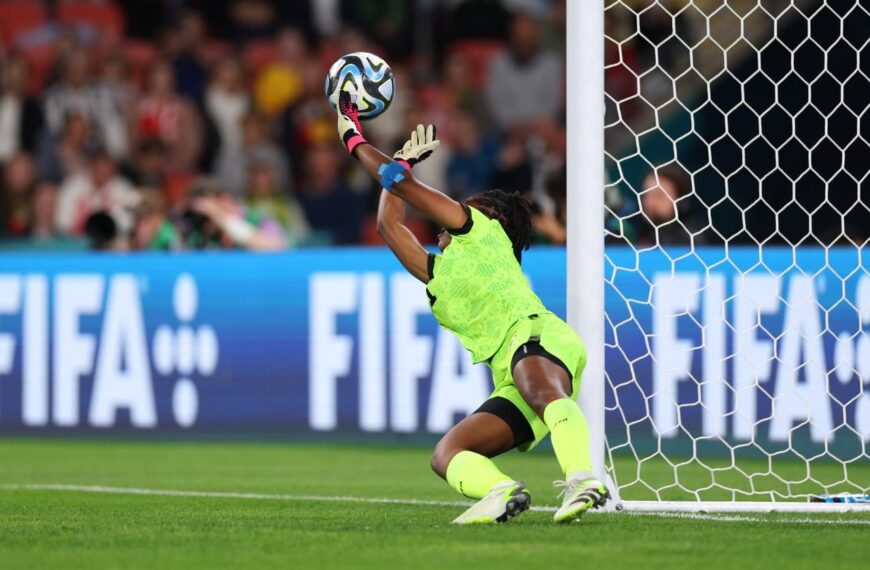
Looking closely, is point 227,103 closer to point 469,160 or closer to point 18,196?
point 18,196

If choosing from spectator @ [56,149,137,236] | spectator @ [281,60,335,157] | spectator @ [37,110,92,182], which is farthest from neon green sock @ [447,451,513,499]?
spectator @ [37,110,92,182]

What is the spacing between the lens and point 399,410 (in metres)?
11.4

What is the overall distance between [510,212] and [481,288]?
0.45 metres

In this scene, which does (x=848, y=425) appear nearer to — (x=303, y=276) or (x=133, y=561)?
(x=303, y=276)

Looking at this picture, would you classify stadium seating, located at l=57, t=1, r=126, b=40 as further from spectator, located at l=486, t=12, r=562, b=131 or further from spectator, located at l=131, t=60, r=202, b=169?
spectator, located at l=486, t=12, r=562, b=131

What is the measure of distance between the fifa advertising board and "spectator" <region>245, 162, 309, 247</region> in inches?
101

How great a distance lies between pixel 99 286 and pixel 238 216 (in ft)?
6.08

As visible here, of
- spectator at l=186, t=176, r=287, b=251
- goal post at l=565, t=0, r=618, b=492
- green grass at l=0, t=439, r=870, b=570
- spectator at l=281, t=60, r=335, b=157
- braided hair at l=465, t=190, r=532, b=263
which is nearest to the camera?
green grass at l=0, t=439, r=870, b=570

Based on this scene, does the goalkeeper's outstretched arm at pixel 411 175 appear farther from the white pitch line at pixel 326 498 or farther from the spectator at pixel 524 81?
the spectator at pixel 524 81

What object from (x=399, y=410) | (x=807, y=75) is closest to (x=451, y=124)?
(x=807, y=75)

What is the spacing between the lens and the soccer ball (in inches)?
281

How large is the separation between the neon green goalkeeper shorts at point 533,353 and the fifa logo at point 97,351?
5.36 metres

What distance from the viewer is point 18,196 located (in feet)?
49.5

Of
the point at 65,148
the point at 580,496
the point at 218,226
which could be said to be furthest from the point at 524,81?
the point at 580,496
